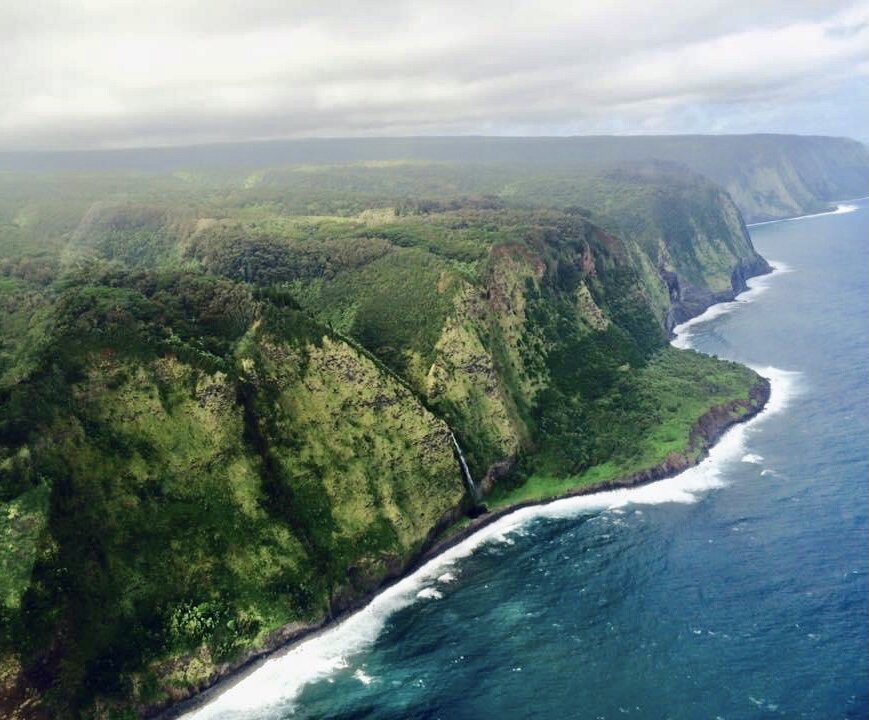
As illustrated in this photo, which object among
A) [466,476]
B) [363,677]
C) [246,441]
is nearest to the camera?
[363,677]

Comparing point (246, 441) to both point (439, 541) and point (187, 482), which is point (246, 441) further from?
point (439, 541)

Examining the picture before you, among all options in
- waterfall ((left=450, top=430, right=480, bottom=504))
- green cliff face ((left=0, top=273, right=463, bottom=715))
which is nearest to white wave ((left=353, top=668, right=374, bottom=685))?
green cliff face ((left=0, top=273, right=463, bottom=715))

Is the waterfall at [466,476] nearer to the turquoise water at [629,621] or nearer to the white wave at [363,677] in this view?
the turquoise water at [629,621]

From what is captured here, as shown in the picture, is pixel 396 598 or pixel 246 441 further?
pixel 246 441

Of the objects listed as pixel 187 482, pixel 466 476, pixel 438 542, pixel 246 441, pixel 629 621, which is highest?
pixel 246 441

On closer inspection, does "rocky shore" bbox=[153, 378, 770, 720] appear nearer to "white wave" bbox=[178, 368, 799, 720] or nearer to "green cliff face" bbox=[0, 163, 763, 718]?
"green cliff face" bbox=[0, 163, 763, 718]

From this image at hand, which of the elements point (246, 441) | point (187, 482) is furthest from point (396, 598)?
point (187, 482)

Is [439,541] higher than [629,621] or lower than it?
lower

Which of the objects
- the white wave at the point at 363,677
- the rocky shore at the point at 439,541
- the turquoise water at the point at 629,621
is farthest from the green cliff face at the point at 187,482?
the white wave at the point at 363,677
